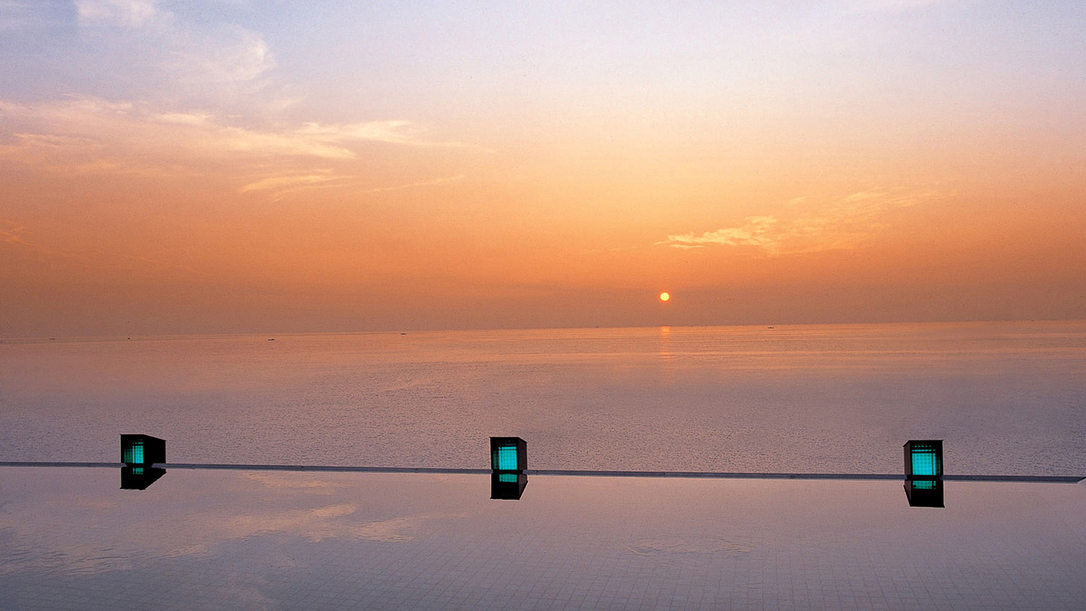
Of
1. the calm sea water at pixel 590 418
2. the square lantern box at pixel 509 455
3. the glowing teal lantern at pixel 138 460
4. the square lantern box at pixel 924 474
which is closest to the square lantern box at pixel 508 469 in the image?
the square lantern box at pixel 509 455

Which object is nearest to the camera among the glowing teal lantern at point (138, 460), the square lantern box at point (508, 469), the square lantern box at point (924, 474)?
the square lantern box at point (924, 474)

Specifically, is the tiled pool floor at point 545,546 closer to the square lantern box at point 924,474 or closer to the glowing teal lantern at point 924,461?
the square lantern box at point 924,474

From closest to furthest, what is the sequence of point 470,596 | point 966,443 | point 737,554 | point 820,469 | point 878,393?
point 470,596, point 737,554, point 820,469, point 966,443, point 878,393

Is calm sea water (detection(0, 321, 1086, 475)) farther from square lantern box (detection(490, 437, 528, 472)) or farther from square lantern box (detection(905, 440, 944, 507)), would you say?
square lantern box (detection(490, 437, 528, 472))

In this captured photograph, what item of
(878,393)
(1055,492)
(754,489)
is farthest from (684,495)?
(878,393)

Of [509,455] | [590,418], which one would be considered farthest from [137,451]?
[590,418]

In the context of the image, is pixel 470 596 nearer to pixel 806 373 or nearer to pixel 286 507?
pixel 286 507

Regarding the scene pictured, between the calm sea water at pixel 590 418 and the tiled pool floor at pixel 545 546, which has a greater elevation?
the tiled pool floor at pixel 545 546
